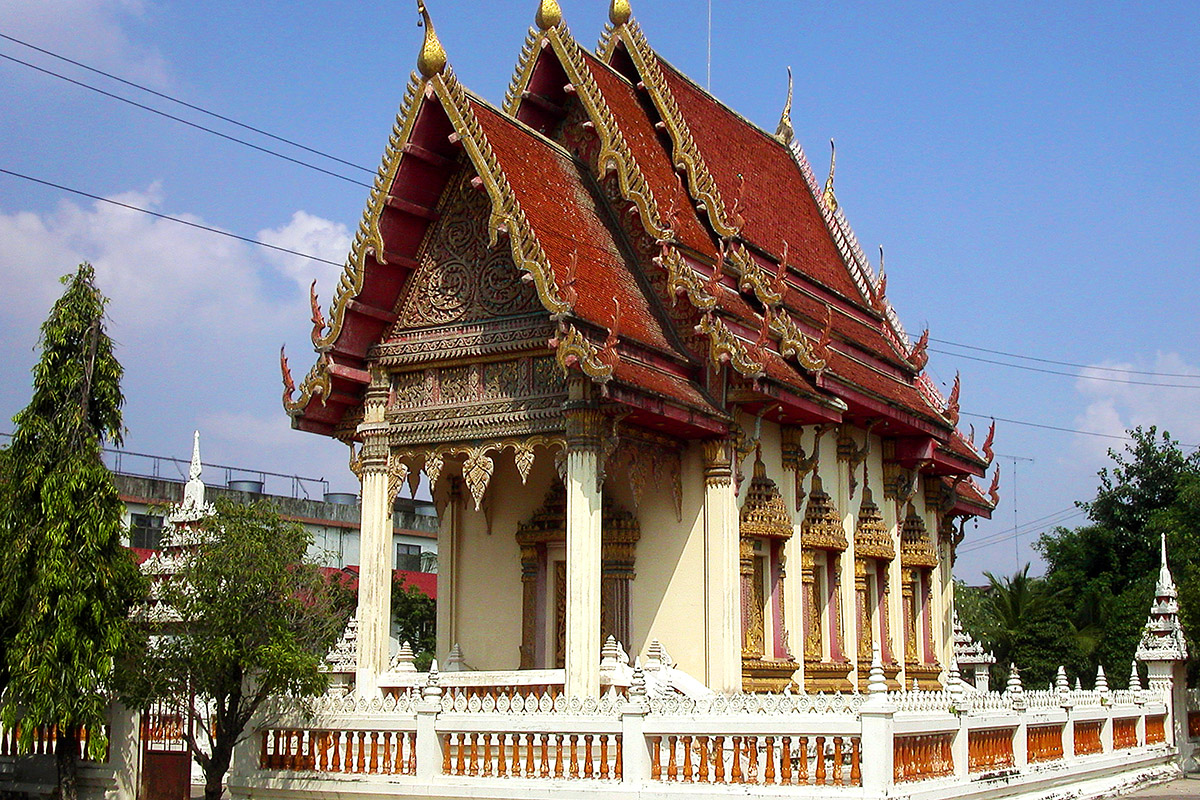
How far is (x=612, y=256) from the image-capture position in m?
17.5

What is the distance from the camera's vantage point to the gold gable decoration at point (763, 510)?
17516 millimetres

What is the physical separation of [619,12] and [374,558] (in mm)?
9040

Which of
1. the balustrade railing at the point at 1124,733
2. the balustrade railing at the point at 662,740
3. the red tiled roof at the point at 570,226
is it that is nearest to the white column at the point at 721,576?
the red tiled roof at the point at 570,226

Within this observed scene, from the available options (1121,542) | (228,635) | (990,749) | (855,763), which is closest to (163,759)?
(228,635)

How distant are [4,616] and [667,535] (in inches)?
285

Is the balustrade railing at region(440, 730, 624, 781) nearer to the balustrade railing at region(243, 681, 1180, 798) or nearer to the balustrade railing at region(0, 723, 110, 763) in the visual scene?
the balustrade railing at region(243, 681, 1180, 798)

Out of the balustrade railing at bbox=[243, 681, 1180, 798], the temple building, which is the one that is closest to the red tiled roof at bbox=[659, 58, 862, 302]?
the temple building

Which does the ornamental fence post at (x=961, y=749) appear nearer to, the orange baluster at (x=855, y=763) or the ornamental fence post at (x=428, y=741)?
the orange baluster at (x=855, y=763)

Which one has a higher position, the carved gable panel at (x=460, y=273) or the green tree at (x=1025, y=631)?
the carved gable panel at (x=460, y=273)

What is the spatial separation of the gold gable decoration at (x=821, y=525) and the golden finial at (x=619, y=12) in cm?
708

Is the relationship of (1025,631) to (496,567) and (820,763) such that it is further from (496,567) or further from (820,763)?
(820,763)

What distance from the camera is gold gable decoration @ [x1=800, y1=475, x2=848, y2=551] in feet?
62.6

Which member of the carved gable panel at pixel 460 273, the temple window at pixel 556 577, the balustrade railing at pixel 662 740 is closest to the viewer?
the balustrade railing at pixel 662 740

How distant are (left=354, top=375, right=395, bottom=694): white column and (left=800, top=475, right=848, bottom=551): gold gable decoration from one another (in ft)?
18.3
